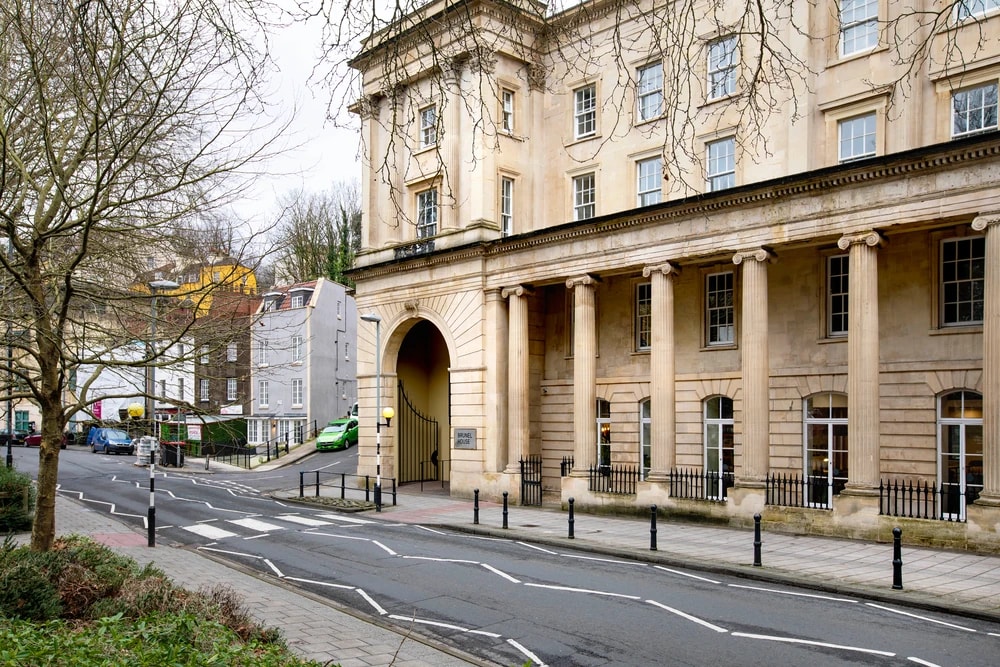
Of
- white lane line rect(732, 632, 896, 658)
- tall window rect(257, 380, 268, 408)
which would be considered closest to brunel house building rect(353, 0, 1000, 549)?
white lane line rect(732, 632, 896, 658)

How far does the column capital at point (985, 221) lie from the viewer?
55.5 feet

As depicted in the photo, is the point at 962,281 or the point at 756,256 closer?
the point at 962,281

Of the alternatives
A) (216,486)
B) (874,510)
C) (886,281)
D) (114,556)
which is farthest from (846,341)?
(216,486)

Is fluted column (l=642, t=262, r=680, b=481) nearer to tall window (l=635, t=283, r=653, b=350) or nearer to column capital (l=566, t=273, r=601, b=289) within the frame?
column capital (l=566, t=273, r=601, b=289)

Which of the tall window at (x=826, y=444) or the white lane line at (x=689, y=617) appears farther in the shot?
the tall window at (x=826, y=444)

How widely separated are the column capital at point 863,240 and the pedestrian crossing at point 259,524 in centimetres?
1419

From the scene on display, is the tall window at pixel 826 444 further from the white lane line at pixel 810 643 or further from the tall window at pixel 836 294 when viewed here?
the white lane line at pixel 810 643

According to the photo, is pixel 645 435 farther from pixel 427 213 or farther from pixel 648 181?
pixel 427 213

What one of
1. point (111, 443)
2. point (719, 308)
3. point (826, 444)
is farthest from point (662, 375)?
point (111, 443)

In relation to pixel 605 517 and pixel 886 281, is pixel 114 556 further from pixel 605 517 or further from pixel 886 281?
pixel 886 281

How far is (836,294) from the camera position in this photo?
870 inches

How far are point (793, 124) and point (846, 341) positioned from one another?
589 centimetres

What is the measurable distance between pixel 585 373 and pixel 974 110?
12.0m

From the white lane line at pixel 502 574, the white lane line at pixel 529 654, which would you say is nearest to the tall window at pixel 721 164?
the white lane line at pixel 502 574
